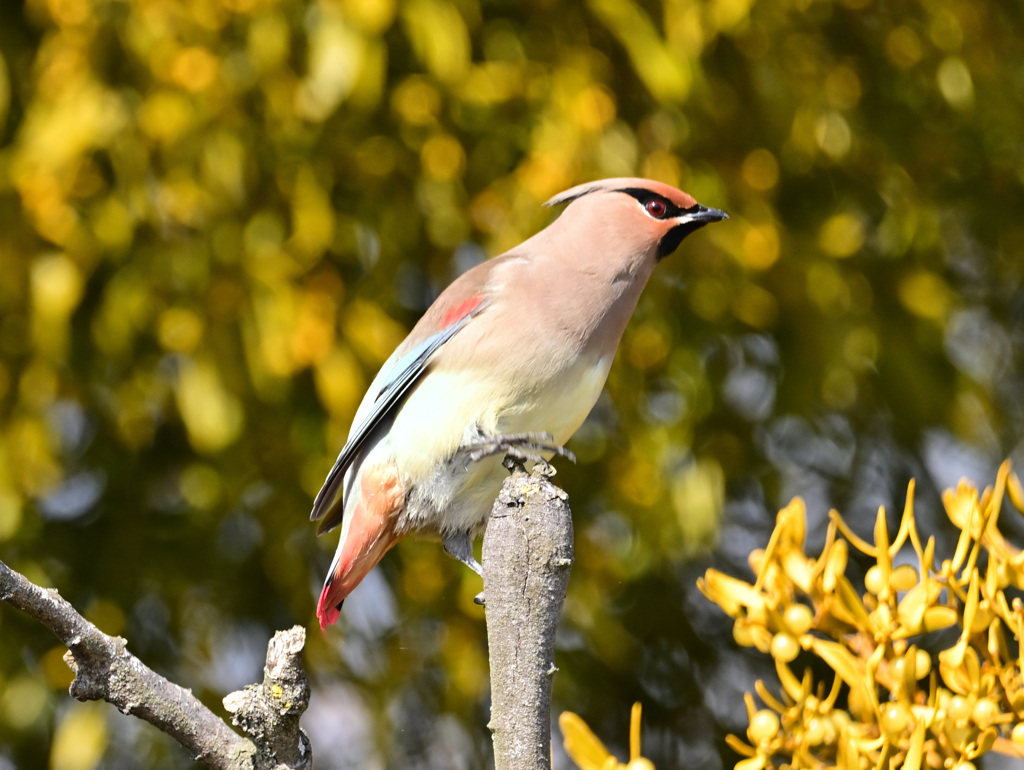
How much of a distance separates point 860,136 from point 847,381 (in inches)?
23.0

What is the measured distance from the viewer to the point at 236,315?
247 centimetres

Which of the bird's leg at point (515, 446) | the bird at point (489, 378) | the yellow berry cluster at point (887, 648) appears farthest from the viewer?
the bird at point (489, 378)

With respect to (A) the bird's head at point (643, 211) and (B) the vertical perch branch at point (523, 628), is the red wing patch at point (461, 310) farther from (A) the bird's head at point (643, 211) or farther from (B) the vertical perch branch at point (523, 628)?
(B) the vertical perch branch at point (523, 628)

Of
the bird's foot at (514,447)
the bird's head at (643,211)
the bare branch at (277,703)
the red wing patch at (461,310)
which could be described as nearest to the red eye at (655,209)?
the bird's head at (643,211)

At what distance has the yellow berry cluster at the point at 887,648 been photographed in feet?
4.28

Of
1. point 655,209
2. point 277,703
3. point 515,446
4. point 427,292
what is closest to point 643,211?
point 655,209

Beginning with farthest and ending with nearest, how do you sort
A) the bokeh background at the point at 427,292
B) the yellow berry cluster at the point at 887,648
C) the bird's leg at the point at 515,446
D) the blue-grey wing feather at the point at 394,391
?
the bokeh background at the point at 427,292 < the blue-grey wing feather at the point at 394,391 < the bird's leg at the point at 515,446 < the yellow berry cluster at the point at 887,648

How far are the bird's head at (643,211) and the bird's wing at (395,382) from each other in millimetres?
238

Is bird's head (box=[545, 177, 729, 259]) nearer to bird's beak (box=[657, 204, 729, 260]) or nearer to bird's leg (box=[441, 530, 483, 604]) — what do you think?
bird's beak (box=[657, 204, 729, 260])

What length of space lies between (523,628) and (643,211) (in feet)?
3.18

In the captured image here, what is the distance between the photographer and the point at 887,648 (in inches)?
54.3

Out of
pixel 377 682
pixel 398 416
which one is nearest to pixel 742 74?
pixel 398 416

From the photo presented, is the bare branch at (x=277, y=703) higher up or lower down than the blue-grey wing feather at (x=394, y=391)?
higher up

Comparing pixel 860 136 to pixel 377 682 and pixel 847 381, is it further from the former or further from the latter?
pixel 377 682
